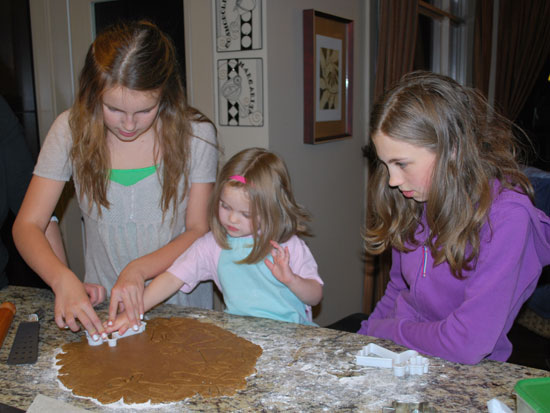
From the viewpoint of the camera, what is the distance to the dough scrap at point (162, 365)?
3.14 feet

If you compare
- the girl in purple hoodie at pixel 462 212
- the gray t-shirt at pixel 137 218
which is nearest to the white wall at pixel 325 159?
the gray t-shirt at pixel 137 218

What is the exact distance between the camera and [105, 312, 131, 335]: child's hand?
1.19 meters

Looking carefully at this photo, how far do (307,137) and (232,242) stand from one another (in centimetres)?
111

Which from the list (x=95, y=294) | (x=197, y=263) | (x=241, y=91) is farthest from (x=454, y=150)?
(x=241, y=91)

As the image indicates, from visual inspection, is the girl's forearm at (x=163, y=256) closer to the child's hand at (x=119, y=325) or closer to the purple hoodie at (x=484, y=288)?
the child's hand at (x=119, y=325)

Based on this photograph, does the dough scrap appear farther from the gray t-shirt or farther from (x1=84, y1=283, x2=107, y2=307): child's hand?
the gray t-shirt

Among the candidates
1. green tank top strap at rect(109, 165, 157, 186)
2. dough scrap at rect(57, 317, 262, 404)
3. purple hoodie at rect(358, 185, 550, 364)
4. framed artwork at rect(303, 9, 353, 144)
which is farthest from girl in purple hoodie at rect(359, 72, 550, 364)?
framed artwork at rect(303, 9, 353, 144)

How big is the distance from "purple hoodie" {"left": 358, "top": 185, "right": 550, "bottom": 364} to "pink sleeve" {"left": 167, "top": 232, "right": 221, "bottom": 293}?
52 cm

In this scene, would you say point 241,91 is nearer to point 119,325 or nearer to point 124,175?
point 124,175

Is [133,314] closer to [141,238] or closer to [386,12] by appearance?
[141,238]

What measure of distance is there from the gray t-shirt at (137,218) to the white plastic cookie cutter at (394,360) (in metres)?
0.65

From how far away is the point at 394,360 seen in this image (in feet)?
3.37

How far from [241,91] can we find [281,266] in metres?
1.11

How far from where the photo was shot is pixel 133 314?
4.03 feet
